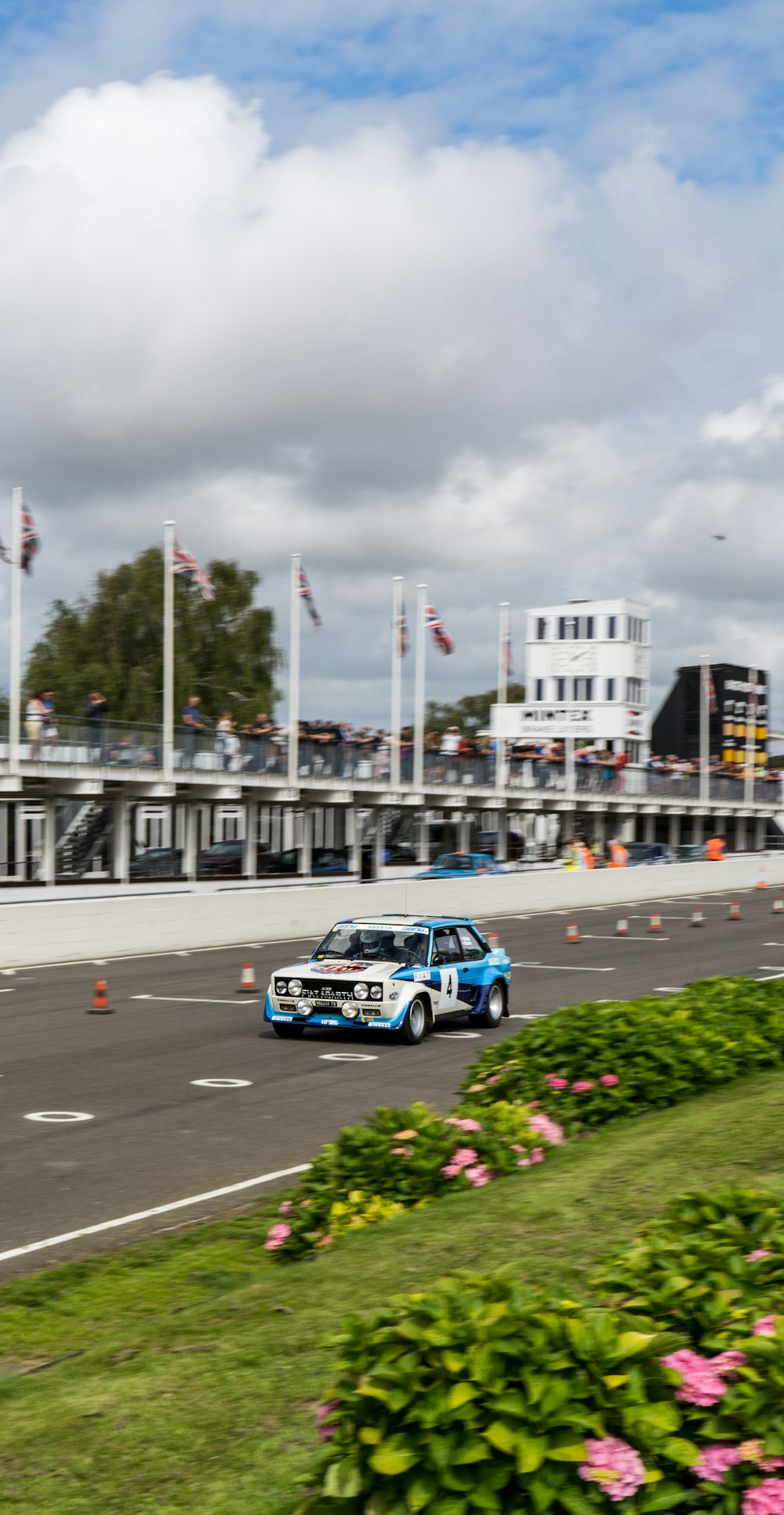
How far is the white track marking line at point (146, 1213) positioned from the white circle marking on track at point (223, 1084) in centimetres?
339

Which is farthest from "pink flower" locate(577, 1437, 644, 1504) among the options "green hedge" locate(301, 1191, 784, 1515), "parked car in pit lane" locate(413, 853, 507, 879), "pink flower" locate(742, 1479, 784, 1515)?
"parked car in pit lane" locate(413, 853, 507, 879)

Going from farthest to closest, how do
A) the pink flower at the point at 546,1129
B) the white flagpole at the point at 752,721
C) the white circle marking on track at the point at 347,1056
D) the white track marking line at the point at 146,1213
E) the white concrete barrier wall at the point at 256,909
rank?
the white flagpole at the point at 752,721 < the white concrete barrier wall at the point at 256,909 < the white circle marking on track at the point at 347,1056 < the pink flower at the point at 546,1129 < the white track marking line at the point at 146,1213

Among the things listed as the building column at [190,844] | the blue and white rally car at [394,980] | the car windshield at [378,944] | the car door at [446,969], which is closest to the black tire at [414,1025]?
the blue and white rally car at [394,980]

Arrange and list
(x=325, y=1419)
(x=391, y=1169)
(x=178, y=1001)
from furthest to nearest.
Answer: (x=178, y=1001) < (x=391, y=1169) < (x=325, y=1419)

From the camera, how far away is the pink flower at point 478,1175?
795 centimetres

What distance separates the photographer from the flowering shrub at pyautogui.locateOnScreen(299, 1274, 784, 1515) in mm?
3596

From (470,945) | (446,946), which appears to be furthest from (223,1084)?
(470,945)

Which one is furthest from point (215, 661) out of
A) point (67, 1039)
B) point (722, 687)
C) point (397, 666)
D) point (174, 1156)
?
point (174, 1156)

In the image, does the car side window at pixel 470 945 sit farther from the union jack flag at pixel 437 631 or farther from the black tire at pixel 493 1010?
the union jack flag at pixel 437 631

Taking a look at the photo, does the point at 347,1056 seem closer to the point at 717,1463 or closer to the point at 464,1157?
the point at 464,1157

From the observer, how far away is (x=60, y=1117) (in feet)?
41.7

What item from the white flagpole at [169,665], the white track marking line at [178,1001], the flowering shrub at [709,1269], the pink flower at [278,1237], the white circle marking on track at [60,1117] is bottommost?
the white track marking line at [178,1001]

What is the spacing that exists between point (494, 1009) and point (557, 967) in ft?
27.9

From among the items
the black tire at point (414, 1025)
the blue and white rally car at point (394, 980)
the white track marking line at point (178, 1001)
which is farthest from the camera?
the white track marking line at point (178, 1001)
